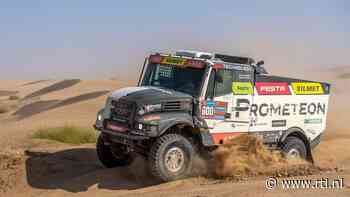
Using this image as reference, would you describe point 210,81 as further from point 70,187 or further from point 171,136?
point 70,187

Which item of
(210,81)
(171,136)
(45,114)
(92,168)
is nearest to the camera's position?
(171,136)

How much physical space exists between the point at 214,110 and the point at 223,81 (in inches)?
25.9

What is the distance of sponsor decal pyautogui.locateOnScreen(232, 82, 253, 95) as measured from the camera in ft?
41.3

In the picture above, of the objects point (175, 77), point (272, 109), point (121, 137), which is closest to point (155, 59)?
point (175, 77)

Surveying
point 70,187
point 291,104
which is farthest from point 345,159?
point 70,187

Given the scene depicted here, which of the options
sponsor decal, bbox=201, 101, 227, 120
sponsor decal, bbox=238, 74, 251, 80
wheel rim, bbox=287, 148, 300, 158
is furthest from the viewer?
wheel rim, bbox=287, 148, 300, 158

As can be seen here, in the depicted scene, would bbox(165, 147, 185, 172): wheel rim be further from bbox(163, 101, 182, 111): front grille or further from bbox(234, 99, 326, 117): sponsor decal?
bbox(234, 99, 326, 117): sponsor decal

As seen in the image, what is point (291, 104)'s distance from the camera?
1348 centimetres

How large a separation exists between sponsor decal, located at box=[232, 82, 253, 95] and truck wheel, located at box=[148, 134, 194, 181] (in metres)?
1.69

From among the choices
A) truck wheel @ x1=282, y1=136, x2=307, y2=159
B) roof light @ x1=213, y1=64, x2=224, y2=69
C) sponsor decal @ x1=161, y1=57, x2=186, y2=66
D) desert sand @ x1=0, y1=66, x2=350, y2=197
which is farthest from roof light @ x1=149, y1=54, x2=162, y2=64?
truck wheel @ x1=282, y1=136, x2=307, y2=159

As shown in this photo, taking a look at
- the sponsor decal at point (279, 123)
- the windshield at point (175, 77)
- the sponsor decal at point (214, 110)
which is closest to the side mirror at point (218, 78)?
the windshield at point (175, 77)

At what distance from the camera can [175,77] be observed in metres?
12.5

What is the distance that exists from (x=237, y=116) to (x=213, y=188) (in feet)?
9.31

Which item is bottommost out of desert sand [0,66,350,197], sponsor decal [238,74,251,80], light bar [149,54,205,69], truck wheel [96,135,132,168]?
desert sand [0,66,350,197]
